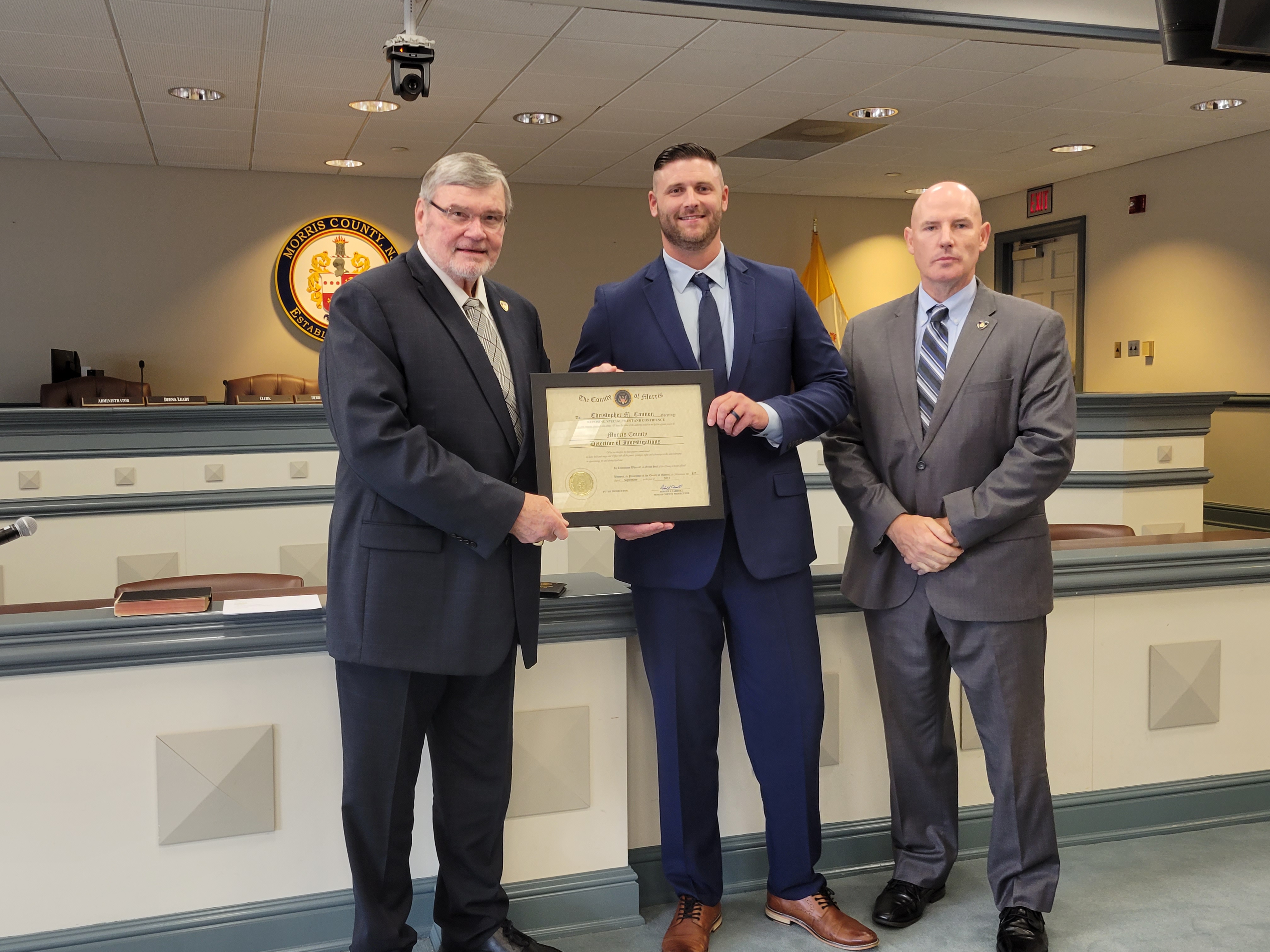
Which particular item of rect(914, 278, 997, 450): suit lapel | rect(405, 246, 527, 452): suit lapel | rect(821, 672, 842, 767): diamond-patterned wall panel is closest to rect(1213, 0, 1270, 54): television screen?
rect(914, 278, 997, 450): suit lapel

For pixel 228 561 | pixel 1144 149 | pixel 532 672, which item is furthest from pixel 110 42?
pixel 1144 149

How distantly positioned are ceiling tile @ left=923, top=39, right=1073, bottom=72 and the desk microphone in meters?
5.18

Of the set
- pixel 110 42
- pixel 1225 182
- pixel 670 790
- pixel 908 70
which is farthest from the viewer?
pixel 1225 182

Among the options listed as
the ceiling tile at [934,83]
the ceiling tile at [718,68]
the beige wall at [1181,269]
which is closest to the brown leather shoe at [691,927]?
the ceiling tile at [718,68]

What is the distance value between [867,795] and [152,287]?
797 cm

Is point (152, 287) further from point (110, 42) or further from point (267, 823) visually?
point (267, 823)

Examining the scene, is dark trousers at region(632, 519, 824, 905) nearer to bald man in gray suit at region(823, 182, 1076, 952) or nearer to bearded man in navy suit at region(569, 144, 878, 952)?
bearded man in navy suit at region(569, 144, 878, 952)

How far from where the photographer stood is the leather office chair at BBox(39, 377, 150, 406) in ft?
24.6

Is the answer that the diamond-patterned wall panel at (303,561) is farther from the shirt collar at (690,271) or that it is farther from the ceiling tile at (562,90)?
the shirt collar at (690,271)

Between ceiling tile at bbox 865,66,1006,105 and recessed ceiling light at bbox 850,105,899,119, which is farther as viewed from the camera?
recessed ceiling light at bbox 850,105,899,119

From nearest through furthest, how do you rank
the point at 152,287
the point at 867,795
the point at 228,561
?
1. the point at 867,795
2. the point at 228,561
3. the point at 152,287

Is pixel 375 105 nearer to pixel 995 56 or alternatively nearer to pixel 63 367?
pixel 63 367

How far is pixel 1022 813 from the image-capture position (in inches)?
88.2

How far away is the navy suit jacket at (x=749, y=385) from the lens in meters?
2.19
